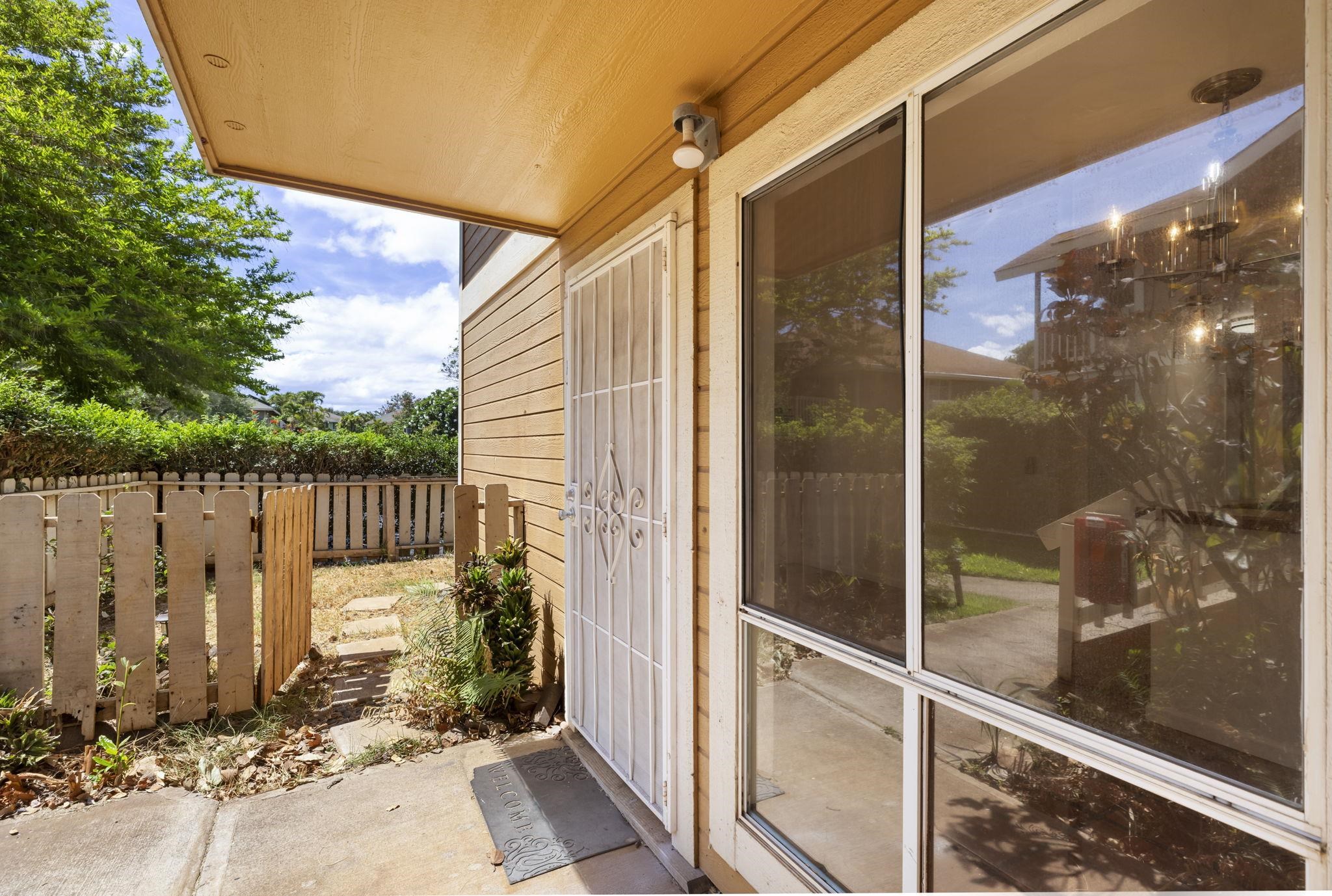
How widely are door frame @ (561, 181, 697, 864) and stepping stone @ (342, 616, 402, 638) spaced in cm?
343

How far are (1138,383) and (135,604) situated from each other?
3.99 m

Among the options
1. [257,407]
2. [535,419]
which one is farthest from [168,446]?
[257,407]

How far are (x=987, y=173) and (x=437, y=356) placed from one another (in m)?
21.2

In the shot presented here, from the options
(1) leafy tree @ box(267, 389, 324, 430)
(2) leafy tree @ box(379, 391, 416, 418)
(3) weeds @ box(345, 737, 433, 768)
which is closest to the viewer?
(3) weeds @ box(345, 737, 433, 768)

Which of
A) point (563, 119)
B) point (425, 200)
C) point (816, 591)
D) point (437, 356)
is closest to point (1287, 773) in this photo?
point (816, 591)

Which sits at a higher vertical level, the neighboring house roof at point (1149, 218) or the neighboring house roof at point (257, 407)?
the neighboring house roof at point (257, 407)

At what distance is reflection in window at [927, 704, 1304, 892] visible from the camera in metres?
0.85

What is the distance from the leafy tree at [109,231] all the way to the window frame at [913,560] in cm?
1012

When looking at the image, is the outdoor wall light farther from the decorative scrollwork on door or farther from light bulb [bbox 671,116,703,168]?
the decorative scrollwork on door

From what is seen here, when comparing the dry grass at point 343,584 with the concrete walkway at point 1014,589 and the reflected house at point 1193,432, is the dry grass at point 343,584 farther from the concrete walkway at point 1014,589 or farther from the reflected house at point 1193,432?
the reflected house at point 1193,432

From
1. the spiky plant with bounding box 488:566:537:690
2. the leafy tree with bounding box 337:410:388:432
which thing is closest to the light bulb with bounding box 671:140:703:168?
the spiky plant with bounding box 488:566:537:690

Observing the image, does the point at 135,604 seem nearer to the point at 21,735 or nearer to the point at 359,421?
the point at 21,735

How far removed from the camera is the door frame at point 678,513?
6.84 feet

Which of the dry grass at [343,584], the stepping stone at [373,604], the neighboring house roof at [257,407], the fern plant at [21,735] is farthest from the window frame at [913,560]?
the neighboring house roof at [257,407]
